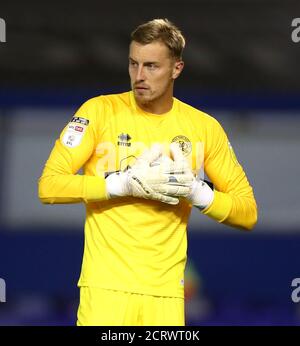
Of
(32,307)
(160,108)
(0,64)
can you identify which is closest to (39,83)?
(0,64)

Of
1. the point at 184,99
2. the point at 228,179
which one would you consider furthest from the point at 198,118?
the point at 184,99

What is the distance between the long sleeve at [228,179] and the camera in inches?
157

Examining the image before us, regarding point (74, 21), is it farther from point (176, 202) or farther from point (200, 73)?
point (176, 202)

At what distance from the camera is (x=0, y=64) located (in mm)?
7031

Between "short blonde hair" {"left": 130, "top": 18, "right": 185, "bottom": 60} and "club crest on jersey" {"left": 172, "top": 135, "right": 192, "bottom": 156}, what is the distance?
0.31 meters

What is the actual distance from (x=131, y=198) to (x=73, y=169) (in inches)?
9.6

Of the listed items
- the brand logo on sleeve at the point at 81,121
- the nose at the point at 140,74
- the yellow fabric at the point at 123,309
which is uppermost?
the nose at the point at 140,74

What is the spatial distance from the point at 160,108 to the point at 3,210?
3174 millimetres

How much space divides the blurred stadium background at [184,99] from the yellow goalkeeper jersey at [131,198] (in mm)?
2849

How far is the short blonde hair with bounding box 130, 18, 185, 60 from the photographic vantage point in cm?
387

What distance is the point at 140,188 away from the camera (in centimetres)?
372

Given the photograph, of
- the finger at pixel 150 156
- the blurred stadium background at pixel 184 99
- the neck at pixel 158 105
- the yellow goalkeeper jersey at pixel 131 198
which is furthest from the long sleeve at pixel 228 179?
the blurred stadium background at pixel 184 99

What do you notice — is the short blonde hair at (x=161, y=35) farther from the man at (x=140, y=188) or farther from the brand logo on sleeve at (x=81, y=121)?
the brand logo on sleeve at (x=81, y=121)

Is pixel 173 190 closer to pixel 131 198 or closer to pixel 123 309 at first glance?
pixel 131 198
